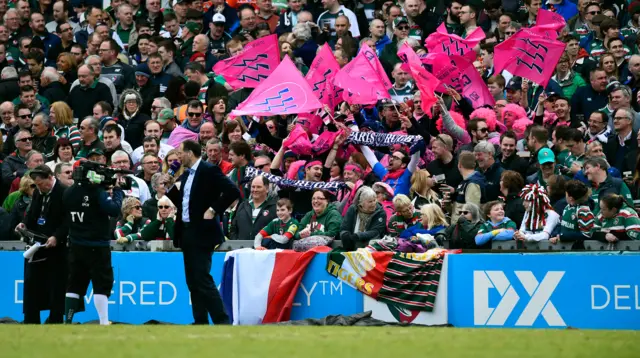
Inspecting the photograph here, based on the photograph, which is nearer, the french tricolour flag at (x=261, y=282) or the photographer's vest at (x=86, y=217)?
the photographer's vest at (x=86, y=217)

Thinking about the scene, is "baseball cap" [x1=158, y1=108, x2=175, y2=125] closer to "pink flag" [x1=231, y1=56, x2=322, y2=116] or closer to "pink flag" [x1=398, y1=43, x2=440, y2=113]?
"pink flag" [x1=231, y1=56, x2=322, y2=116]

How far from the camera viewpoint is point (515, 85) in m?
18.7

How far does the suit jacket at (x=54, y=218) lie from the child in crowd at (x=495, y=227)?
480 cm

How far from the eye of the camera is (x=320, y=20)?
21938 millimetres

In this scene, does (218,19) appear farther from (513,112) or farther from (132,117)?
(513,112)

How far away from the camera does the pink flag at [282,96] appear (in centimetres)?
1781

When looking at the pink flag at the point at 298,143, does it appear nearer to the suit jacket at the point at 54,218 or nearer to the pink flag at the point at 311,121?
the pink flag at the point at 311,121

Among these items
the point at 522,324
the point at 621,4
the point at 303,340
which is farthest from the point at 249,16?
the point at 303,340

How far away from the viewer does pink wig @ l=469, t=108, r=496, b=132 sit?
17500mm

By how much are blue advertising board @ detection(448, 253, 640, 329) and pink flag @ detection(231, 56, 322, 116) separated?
408cm

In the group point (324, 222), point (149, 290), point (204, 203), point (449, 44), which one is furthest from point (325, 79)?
point (204, 203)

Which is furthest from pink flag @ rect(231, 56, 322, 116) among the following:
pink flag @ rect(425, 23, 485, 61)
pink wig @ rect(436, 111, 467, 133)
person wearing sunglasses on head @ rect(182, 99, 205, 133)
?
pink flag @ rect(425, 23, 485, 61)

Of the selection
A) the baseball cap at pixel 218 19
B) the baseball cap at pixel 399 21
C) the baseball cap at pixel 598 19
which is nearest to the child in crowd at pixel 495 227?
the baseball cap at pixel 598 19

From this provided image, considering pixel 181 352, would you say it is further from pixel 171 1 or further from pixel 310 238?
pixel 171 1
